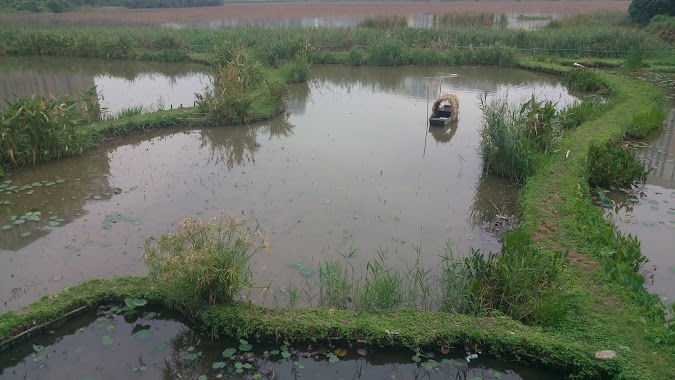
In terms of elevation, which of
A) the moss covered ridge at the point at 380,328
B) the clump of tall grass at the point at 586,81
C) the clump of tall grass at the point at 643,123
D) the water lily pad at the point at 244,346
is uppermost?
the clump of tall grass at the point at 586,81

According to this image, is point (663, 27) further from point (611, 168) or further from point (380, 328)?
point (380, 328)

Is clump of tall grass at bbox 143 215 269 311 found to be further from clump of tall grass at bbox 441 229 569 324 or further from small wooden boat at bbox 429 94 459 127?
small wooden boat at bbox 429 94 459 127

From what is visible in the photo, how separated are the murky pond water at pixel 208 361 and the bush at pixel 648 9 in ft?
81.4

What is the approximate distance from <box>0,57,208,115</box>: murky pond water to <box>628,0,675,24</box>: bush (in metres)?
20.2

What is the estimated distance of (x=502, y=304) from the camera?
5.12 metres

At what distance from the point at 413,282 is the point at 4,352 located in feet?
13.4

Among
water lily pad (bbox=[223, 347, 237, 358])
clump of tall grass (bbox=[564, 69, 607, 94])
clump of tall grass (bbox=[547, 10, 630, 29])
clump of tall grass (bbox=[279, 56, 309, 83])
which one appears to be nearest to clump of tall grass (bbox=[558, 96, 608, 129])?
clump of tall grass (bbox=[564, 69, 607, 94])

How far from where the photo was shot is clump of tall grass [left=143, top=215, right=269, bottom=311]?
474cm

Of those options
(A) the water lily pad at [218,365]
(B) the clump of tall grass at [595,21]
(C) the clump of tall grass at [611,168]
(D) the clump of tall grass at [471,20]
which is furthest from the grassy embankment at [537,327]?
(D) the clump of tall grass at [471,20]

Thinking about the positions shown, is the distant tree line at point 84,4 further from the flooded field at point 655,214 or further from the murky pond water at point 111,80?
the flooded field at point 655,214

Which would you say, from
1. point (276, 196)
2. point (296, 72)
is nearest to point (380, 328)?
point (276, 196)

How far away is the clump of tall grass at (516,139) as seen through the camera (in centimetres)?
838

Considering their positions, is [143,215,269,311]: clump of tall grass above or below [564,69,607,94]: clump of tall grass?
below

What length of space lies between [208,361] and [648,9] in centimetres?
2669
